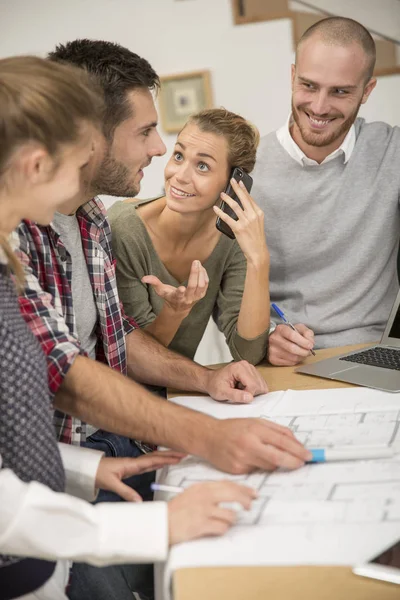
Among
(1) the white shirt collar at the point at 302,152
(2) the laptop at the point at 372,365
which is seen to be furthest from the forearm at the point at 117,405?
(1) the white shirt collar at the point at 302,152

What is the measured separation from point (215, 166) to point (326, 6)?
195 centimetres

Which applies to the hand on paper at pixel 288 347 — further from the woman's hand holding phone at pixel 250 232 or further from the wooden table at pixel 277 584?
the wooden table at pixel 277 584

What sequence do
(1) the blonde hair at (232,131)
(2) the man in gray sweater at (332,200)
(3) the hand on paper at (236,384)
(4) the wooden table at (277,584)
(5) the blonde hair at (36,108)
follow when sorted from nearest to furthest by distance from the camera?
(4) the wooden table at (277,584) → (5) the blonde hair at (36,108) → (3) the hand on paper at (236,384) → (1) the blonde hair at (232,131) → (2) the man in gray sweater at (332,200)

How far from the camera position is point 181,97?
3418 millimetres

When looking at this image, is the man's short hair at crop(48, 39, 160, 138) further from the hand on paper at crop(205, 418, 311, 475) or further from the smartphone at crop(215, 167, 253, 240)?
the hand on paper at crop(205, 418, 311, 475)

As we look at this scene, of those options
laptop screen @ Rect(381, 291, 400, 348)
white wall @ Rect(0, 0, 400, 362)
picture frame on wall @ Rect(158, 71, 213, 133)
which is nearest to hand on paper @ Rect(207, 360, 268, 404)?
laptop screen @ Rect(381, 291, 400, 348)

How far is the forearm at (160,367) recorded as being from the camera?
1.41 meters

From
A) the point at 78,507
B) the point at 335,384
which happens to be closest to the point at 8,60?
the point at 78,507

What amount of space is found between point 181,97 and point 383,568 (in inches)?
119

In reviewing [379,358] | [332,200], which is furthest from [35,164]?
[332,200]

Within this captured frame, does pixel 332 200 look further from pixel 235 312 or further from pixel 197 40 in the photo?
pixel 197 40

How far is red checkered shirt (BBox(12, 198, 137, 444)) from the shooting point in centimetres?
107

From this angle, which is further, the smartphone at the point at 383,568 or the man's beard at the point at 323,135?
the man's beard at the point at 323,135

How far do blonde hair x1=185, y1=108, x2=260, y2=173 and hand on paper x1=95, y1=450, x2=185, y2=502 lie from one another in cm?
98
